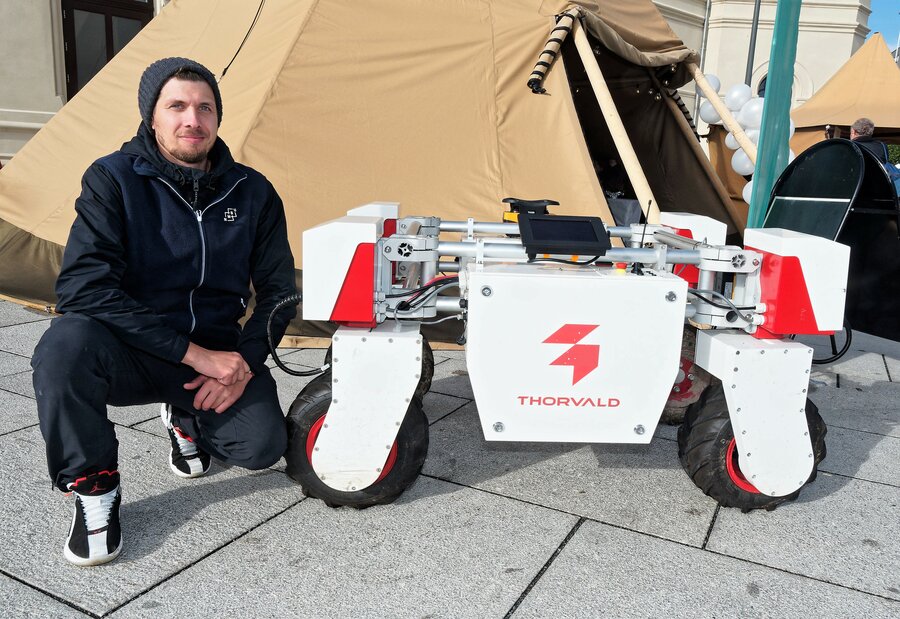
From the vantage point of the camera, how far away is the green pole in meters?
4.74

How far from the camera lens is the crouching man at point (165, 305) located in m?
2.13

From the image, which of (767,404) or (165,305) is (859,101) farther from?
(165,305)

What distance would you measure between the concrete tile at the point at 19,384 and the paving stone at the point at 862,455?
144 inches

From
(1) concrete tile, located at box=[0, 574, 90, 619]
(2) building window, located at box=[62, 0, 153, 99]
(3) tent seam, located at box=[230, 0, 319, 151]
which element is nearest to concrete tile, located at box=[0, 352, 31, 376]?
(3) tent seam, located at box=[230, 0, 319, 151]

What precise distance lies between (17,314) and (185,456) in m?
3.16

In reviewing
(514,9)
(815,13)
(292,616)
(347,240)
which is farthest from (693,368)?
(815,13)

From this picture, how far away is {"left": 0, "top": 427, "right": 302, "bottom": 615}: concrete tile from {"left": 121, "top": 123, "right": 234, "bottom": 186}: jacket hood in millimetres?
1105

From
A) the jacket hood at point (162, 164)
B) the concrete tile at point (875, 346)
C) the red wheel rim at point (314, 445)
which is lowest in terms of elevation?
the concrete tile at point (875, 346)

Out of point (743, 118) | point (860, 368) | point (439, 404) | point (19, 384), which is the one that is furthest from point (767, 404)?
point (743, 118)

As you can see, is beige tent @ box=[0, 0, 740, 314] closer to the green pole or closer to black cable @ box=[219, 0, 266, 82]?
black cable @ box=[219, 0, 266, 82]

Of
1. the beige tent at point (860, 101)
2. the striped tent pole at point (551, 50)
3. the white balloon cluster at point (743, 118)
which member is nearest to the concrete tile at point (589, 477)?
the striped tent pole at point (551, 50)

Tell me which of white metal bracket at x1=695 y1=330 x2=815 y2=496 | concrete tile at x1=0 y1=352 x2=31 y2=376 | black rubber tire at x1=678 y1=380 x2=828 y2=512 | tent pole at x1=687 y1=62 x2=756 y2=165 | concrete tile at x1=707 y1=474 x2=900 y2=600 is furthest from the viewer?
tent pole at x1=687 y1=62 x2=756 y2=165

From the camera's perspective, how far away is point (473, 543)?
2.33m

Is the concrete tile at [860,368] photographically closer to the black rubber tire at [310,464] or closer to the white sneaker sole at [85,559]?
the black rubber tire at [310,464]
